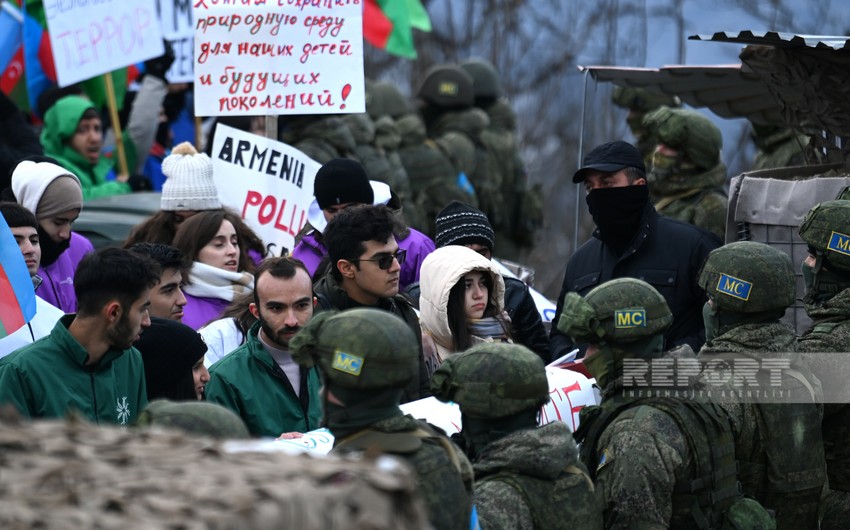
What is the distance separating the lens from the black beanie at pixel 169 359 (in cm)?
604

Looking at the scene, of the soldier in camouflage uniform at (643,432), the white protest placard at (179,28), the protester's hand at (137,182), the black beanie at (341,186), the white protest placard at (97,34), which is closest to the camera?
the soldier in camouflage uniform at (643,432)

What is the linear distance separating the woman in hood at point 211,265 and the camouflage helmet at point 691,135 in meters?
2.86

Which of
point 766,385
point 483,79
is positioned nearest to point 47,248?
point 766,385

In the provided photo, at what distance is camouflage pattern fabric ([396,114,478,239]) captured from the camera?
1402 cm

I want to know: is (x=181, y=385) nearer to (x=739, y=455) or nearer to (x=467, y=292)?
(x=467, y=292)

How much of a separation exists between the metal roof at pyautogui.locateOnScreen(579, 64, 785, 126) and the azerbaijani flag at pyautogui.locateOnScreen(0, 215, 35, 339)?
4.00 metres

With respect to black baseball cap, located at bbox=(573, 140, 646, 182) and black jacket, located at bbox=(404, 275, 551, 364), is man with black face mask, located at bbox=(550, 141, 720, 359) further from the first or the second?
black jacket, located at bbox=(404, 275, 551, 364)

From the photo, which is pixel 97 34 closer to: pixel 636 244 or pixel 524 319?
pixel 524 319

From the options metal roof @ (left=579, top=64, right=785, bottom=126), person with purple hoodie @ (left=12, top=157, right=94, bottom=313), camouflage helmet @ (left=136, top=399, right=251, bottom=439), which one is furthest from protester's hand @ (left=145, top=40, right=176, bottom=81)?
camouflage helmet @ (left=136, top=399, right=251, bottom=439)

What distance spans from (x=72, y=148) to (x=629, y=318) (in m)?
6.38

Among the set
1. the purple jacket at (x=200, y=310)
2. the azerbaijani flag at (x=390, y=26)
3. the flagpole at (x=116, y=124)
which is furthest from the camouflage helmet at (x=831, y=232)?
the azerbaijani flag at (x=390, y=26)

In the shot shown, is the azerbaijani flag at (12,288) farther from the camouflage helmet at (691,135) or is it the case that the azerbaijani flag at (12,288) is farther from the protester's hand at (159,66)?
the protester's hand at (159,66)

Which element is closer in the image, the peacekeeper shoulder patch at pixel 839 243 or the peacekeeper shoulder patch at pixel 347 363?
the peacekeeper shoulder patch at pixel 347 363

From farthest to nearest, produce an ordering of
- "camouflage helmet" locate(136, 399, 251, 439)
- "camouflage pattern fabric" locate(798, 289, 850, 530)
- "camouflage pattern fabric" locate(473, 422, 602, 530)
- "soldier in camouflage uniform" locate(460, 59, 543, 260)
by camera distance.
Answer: "soldier in camouflage uniform" locate(460, 59, 543, 260) < "camouflage pattern fabric" locate(798, 289, 850, 530) < "camouflage pattern fabric" locate(473, 422, 602, 530) < "camouflage helmet" locate(136, 399, 251, 439)
